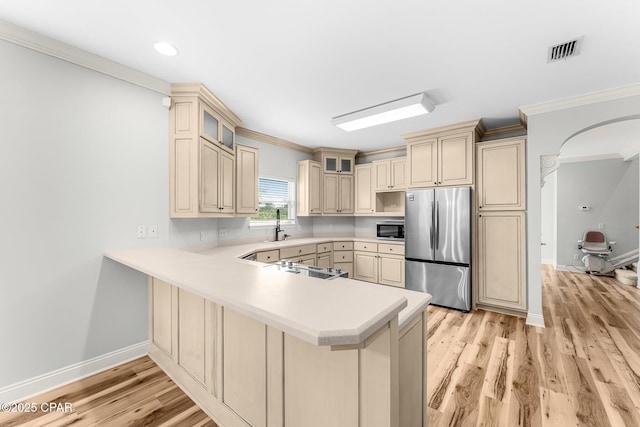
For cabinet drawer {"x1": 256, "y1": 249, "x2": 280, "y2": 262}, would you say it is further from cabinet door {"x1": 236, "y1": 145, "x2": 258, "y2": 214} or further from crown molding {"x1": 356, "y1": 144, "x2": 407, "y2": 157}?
crown molding {"x1": 356, "y1": 144, "x2": 407, "y2": 157}

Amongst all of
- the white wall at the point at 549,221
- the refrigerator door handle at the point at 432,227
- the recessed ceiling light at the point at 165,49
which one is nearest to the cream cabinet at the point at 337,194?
the refrigerator door handle at the point at 432,227

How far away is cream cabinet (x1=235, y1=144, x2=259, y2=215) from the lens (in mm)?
3416

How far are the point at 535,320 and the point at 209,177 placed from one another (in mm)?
4124

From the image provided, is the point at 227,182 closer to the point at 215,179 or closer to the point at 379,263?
the point at 215,179

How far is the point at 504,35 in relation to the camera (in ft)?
6.13

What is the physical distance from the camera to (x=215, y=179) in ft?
9.37

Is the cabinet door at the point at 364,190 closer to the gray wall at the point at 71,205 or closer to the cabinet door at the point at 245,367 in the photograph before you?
the gray wall at the point at 71,205

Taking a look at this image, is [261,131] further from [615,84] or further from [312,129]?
[615,84]

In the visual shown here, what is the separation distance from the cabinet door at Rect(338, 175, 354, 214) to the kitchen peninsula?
349 centimetres

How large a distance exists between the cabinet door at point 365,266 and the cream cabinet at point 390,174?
127 cm

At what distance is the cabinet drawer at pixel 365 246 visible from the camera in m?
4.68

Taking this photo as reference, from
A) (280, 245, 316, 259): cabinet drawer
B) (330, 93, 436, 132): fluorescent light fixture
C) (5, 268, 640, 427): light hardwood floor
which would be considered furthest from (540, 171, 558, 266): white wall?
(280, 245, 316, 259): cabinet drawer

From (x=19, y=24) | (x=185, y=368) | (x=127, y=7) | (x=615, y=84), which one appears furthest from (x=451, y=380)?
(x=19, y=24)

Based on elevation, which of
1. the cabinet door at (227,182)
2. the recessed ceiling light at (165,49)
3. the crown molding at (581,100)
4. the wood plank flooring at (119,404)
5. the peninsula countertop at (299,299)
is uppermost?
the recessed ceiling light at (165,49)
